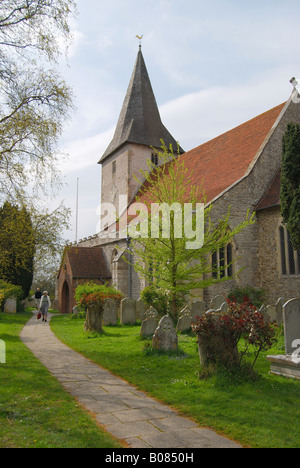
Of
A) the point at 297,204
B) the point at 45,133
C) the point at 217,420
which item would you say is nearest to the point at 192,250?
the point at 297,204

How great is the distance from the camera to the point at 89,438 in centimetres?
350

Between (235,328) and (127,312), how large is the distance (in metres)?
8.85

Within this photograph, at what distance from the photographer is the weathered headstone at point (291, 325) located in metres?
6.47

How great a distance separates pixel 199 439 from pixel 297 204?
8760 mm

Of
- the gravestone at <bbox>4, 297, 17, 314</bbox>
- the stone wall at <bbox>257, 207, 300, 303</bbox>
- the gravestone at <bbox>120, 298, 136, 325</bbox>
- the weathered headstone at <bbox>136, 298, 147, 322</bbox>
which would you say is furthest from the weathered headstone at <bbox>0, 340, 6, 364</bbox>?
the gravestone at <bbox>4, 297, 17, 314</bbox>

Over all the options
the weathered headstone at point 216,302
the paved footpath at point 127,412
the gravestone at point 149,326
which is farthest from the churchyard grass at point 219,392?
the weathered headstone at point 216,302

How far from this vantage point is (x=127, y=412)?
4.38 metres

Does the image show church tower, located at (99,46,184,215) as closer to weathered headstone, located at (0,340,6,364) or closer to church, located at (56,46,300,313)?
church, located at (56,46,300,313)

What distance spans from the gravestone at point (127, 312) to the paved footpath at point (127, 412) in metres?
6.44

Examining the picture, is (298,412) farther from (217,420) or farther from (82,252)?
(82,252)

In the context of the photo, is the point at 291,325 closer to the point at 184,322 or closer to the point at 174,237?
the point at 174,237

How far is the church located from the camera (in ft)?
47.3

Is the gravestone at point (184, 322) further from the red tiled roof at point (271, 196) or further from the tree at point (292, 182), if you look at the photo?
the red tiled roof at point (271, 196)
